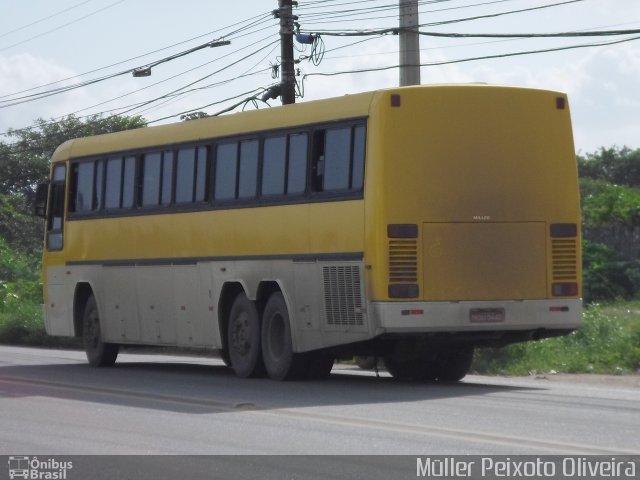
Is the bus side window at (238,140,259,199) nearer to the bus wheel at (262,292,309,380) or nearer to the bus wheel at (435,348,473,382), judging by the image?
the bus wheel at (262,292,309,380)

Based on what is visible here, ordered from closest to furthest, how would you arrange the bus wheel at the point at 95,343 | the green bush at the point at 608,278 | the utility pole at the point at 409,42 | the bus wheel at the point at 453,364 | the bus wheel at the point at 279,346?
the bus wheel at the point at 279,346 → the bus wheel at the point at 453,364 → the bus wheel at the point at 95,343 → the utility pole at the point at 409,42 → the green bush at the point at 608,278

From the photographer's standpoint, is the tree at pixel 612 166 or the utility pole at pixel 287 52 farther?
the tree at pixel 612 166

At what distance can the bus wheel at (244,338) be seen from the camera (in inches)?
734

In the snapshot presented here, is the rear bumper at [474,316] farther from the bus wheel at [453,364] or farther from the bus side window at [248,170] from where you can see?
the bus side window at [248,170]

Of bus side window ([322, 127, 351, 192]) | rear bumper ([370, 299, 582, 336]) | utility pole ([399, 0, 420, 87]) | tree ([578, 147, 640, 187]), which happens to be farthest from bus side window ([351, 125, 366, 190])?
tree ([578, 147, 640, 187])

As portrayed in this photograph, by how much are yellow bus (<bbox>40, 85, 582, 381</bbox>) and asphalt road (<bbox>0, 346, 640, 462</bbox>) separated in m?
0.61

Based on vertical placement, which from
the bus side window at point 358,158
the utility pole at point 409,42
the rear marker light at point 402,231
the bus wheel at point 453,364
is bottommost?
the bus wheel at point 453,364

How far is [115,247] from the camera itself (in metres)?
22.0

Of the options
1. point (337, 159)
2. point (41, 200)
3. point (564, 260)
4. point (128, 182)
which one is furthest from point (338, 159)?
point (41, 200)

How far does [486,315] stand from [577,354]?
4.96 m

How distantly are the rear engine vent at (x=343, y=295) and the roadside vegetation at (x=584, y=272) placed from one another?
4160 millimetres

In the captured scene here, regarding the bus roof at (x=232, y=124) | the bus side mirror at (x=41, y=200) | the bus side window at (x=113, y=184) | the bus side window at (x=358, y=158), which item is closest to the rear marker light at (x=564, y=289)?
the bus roof at (x=232, y=124)

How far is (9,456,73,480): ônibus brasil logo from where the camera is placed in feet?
33.0

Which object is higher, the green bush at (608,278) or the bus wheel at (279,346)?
the green bush at (608,278)
